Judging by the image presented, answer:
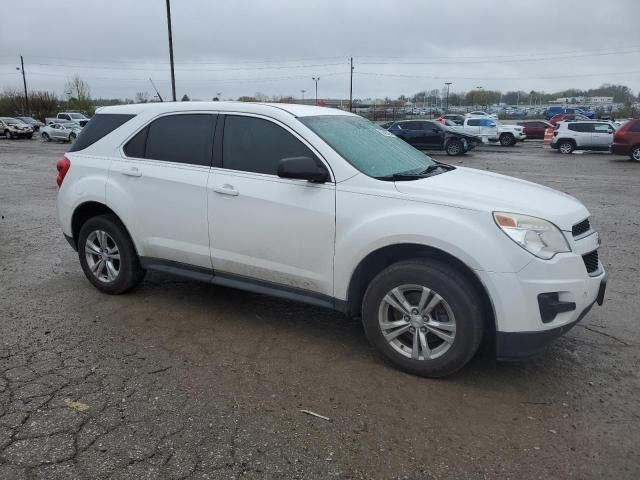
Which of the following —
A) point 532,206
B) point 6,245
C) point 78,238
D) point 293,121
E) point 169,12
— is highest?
point 169,12

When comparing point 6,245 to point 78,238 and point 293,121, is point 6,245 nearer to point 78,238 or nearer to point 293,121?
point 78,238

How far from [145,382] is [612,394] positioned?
2.99 metres

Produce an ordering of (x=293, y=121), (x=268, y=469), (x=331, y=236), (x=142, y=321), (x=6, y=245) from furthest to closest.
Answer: (x=6, y=245), (x=142, y=321), (x=293, y=121), (x=331, y=236), (x=268, y=469)

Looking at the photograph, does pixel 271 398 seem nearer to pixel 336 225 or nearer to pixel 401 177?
pixel 336 225

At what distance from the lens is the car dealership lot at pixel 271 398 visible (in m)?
2.78

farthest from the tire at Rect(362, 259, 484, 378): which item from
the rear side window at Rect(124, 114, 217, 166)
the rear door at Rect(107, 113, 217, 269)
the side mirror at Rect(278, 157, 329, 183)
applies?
the rear side window at Rect(124, 114, 217, 166)

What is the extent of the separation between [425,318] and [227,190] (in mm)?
1803

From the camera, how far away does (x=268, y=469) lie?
2.71 metres

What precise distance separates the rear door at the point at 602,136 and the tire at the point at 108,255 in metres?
26.0

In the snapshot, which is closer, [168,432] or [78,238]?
[168,432]

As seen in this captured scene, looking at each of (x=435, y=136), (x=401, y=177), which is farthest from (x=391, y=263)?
(x=435, y=136)

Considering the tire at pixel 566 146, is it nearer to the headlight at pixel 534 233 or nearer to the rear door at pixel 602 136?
the rear door at pixel 602 136

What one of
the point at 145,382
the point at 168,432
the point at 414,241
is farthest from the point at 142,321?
the point at 414,241

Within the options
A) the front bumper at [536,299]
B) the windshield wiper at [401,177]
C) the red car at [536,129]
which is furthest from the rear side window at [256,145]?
the red car at [536,129]
